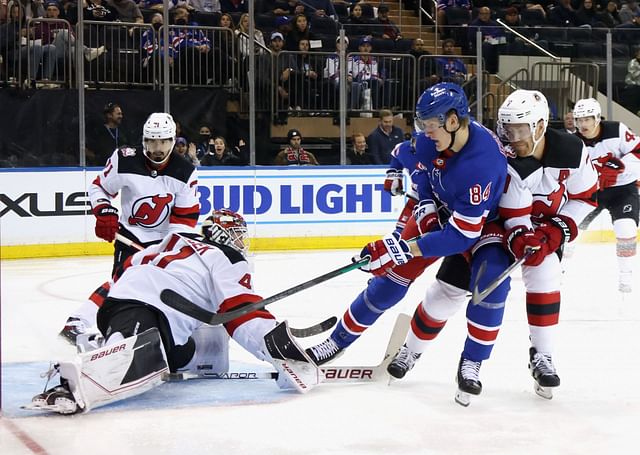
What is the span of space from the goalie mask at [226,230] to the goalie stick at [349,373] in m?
0.45

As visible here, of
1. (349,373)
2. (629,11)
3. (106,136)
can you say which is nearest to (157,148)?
(349,373)

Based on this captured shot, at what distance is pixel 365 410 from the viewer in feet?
11.7

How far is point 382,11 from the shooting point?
1059cm

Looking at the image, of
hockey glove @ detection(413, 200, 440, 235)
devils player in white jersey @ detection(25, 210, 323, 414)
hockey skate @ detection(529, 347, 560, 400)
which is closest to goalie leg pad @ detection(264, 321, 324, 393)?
devils player in white jersey @ detection(25, 210, 323, 414)

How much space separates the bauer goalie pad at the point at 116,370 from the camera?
3.33 m

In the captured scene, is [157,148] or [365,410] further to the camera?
[157,148]

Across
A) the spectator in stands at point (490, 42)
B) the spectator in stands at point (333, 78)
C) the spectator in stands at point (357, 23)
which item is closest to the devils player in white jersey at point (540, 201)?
the spectator in stands at point (333, 78)

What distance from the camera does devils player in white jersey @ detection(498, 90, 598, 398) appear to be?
143 inches

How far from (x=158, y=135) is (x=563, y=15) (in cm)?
797

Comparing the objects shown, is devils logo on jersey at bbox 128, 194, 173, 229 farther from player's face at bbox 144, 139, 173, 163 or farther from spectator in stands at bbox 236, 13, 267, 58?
spectator in stands at bbox 236, 13, 267, 58

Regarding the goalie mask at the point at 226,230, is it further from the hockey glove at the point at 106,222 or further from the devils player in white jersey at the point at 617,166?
the devils player in white jersey at the point at 617,166

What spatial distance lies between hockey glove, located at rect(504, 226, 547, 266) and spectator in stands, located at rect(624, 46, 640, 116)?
6.48 metres

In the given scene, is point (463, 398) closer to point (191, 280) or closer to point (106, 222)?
point (191, 280)

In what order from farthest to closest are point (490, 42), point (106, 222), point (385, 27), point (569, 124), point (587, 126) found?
point (385, 27) < point (490, 42) < point (569, 124) < point (587, 126) < point (106, 222)
